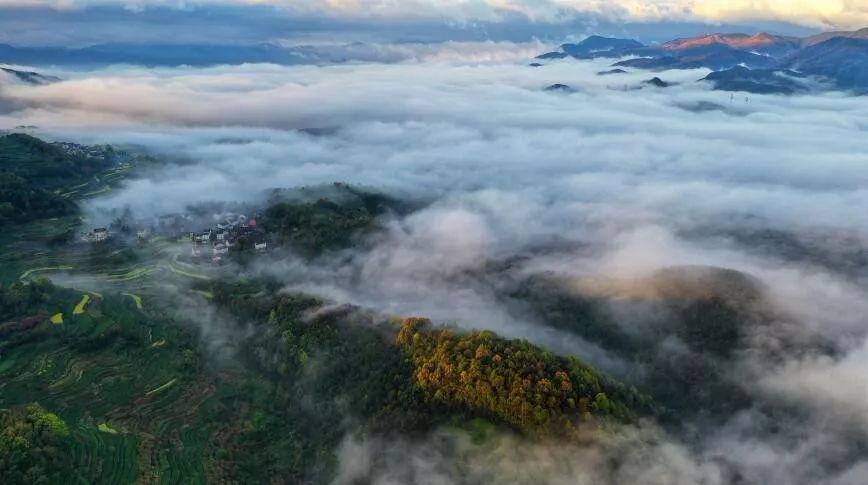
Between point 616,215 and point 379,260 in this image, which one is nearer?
point 379,260

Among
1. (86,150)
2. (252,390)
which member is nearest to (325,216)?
(252,390)

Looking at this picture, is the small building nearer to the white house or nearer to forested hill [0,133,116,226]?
forested hill [0,133,116,226]

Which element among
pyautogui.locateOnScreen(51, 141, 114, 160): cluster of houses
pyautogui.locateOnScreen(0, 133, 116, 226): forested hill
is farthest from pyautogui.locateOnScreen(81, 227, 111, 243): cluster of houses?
pyautogui.locateOnScreen(51, 141, 114, 160): cluster of houses

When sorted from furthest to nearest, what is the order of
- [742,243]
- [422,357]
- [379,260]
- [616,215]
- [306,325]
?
1. [616,215]
2. [742,243]
3. [379,260]
4. [306,325]
5. [422,357]

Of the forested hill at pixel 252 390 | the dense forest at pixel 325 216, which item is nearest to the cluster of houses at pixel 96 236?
the dense forest at pixel 325 216

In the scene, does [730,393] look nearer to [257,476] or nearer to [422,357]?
[422,357]

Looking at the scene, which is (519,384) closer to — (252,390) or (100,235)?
(252,390)

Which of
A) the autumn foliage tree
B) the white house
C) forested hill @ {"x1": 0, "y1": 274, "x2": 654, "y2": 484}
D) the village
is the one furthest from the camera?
the village

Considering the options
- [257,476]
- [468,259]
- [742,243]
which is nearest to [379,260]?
[468,259]
